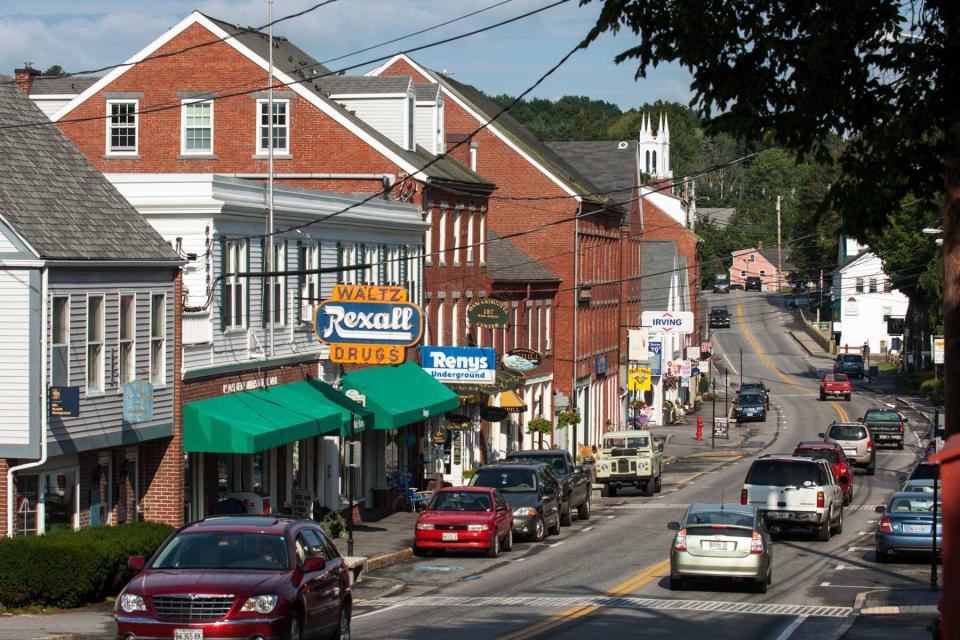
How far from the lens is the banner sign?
79.5 meters

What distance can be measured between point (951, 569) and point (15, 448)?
60.4 feet

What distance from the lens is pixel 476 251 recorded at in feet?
182

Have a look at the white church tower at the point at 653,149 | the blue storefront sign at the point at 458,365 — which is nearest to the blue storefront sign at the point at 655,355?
the blue storefront sign at the point at 458,365

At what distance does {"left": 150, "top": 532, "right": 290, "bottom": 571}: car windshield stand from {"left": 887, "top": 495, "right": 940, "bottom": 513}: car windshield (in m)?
18.8

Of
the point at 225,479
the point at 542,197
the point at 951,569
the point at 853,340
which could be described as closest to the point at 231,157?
the point at 225,479

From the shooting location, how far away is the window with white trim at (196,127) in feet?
160

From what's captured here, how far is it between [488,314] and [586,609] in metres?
27.4

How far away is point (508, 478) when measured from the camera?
1471 inches

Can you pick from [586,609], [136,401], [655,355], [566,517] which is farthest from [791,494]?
[655,355]

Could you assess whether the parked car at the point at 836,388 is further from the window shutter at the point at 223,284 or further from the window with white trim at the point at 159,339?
the window with white trim at the point at 159,339

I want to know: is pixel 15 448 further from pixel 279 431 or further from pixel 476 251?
pixel 476 251

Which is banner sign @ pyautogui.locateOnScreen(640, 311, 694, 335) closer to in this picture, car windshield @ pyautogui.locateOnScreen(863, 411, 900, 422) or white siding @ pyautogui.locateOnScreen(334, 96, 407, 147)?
car windshield @ pyautogui.locateOnScreen(863, 411, 900, 422)

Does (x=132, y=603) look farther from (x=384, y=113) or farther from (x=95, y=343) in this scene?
(x=384, y=113)

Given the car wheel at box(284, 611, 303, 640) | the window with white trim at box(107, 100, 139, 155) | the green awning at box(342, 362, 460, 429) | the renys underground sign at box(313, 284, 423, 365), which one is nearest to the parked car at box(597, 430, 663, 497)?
the green awning at box(342, 362, 460, 429)
